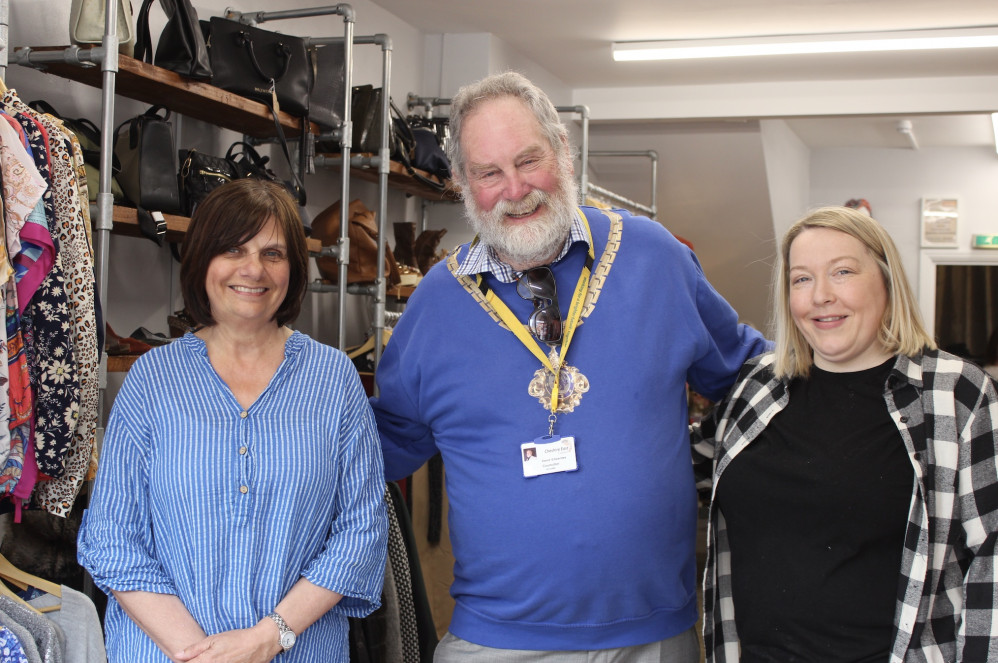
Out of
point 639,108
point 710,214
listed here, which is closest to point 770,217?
point 710,214

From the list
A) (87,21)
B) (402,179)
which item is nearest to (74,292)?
(87,21)

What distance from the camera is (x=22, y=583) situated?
6.56 ft

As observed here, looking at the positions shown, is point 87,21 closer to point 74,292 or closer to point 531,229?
point 74,292

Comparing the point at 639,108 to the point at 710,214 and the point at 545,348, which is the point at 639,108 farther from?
the point at 545,348

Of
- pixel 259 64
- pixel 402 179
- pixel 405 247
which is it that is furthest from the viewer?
pixel 405 247

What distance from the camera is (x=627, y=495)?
184cm

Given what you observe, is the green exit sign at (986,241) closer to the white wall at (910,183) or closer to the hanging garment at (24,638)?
the white wall at (910,183)

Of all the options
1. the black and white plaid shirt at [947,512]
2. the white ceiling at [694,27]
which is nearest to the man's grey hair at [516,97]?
the black and white plaid shirt at [947,512]

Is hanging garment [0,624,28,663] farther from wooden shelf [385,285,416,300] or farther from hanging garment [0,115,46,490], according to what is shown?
wooden shelf [385,285,416,300]

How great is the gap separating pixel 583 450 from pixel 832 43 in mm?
4455

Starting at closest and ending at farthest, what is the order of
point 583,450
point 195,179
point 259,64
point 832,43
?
point 583,450 < point 195,179 < point 259,64 < point 832,43

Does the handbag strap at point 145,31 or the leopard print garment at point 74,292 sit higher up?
the handbag strap at point 145,31

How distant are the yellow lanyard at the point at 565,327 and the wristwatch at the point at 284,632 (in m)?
0.66

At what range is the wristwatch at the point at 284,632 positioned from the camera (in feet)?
5.49
